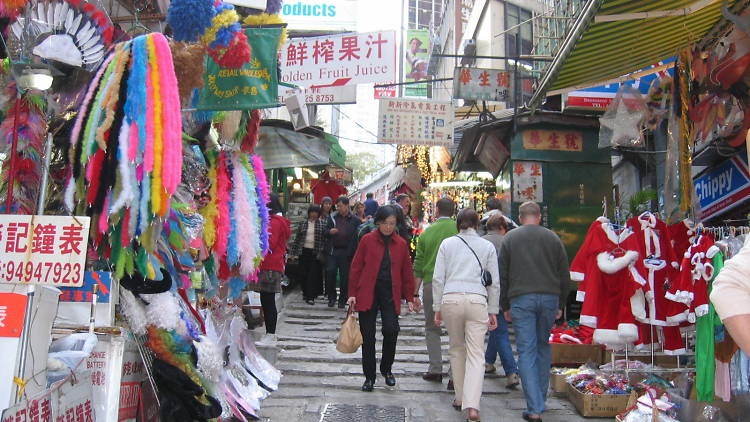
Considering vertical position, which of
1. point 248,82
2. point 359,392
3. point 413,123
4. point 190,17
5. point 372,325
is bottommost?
point 359,392

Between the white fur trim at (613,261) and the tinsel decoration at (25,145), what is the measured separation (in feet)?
16.0

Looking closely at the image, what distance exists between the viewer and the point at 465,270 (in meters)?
5.88

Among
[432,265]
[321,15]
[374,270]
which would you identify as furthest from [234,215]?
[321,15]

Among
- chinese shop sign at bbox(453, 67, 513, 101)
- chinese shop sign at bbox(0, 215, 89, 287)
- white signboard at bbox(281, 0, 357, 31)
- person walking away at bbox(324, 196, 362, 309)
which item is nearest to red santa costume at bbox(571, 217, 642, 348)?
chinese shop sign at bbox(0, 215, 89, 287)

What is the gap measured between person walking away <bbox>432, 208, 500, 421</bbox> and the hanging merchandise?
5.80 ft

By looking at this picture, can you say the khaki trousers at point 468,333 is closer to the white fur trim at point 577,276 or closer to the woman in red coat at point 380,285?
the woman in red coat at point 380,285

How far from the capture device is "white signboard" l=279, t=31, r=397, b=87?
9555 mm

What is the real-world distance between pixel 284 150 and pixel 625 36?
7.29 metres

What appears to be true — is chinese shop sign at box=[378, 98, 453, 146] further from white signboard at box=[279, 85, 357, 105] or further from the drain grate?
the drain grate

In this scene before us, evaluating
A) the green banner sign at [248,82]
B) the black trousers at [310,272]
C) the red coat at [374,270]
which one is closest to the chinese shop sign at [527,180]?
the black trousers at [310,272]

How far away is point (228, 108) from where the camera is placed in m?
4.77

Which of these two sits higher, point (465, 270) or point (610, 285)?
point (465, 270)

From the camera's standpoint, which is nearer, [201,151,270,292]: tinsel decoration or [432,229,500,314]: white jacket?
[201,151,270,292]: tinsel decoration

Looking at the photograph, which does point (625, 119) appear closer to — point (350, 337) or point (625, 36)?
point (625, 36)
